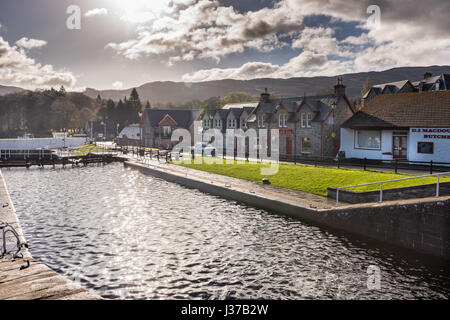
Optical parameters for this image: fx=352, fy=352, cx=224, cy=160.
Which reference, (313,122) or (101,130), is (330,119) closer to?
(313,122)

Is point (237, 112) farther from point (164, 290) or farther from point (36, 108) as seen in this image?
point (36, 108)

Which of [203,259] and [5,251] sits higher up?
[5,251]

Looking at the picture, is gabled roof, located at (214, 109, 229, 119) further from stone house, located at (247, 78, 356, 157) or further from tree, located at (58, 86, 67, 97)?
tree, located at (58, 86, 67, 97)

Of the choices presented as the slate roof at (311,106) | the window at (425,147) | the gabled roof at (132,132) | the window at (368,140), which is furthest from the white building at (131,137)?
the window at (425,147)

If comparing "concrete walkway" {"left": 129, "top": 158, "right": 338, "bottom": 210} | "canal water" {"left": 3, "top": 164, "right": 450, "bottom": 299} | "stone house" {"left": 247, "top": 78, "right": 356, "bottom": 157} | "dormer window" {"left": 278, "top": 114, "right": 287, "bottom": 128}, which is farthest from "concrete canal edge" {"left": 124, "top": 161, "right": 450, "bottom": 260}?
"dormer window" {"left": 278, "top": 114, "right": 287, "bottom": 128}

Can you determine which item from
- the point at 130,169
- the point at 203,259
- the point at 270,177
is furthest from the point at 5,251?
the point at 130,169

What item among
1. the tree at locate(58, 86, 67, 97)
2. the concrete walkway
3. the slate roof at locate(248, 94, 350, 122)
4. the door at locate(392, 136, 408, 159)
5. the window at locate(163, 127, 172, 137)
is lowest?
the concrete walkway

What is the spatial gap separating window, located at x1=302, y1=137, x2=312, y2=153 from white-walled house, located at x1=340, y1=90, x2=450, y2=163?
477cm

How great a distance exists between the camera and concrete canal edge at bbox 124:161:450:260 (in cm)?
1450

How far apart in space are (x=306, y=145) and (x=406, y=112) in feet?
41.8

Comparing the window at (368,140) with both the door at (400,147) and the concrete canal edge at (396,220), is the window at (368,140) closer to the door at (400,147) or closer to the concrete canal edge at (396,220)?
the door at (400,147)

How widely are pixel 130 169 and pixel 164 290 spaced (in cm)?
3804

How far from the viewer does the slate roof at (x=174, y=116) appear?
77750 mm

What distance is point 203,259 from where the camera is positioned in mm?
15141
